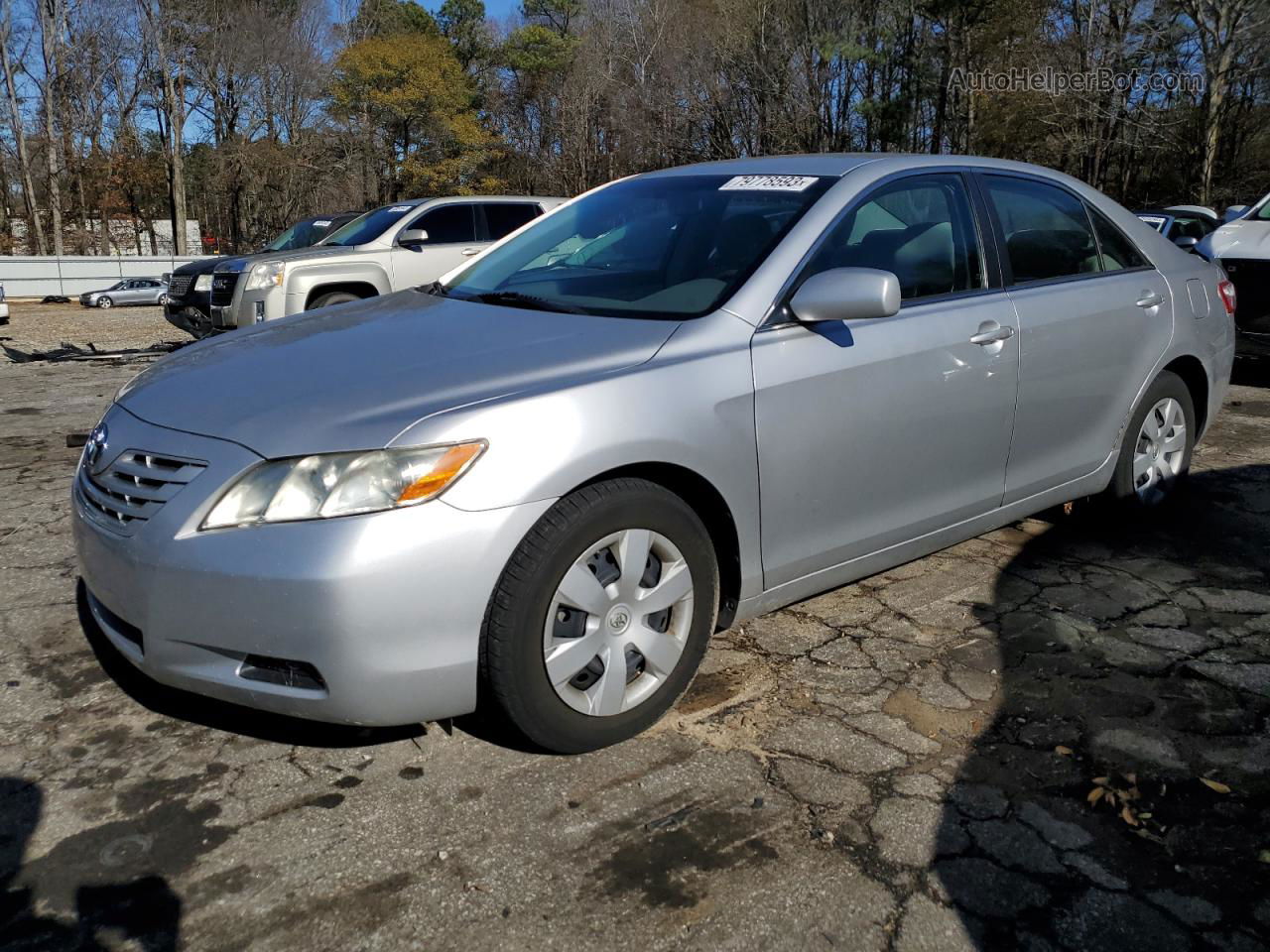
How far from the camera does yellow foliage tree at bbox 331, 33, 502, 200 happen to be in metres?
47.1

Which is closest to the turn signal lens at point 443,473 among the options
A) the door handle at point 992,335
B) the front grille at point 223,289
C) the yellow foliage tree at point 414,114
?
the door handle at point 992,335

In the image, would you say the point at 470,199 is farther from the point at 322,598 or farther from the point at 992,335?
the point at 322,598

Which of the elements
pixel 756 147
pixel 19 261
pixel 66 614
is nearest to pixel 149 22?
pixel 19 261

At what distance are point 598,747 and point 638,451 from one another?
81 cm

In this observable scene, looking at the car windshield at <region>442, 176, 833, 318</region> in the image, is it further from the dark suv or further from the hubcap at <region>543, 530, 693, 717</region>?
the dark suv

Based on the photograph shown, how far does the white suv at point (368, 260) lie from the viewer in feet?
31.4

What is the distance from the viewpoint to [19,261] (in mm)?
32062

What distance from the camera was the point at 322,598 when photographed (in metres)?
2.23

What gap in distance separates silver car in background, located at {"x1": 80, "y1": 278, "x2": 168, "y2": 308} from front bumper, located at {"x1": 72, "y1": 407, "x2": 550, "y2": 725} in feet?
101

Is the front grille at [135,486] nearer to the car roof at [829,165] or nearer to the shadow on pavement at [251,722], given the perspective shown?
the shadow on pavement at [251,722]

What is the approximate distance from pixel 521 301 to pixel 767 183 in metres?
0.93

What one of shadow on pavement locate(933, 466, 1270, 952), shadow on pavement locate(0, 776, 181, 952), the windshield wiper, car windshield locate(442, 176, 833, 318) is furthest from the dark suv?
shadow on pavement locate(933, 466, 1270, 952)

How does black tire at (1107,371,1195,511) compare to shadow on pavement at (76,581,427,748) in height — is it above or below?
above

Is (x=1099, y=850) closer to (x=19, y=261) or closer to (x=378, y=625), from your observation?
(x=378, y=625)
